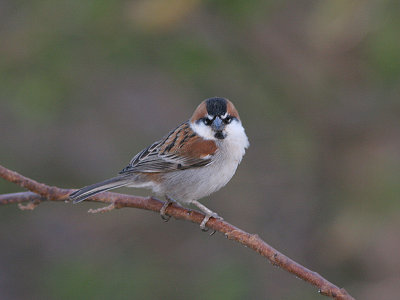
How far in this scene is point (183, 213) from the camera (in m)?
3.61

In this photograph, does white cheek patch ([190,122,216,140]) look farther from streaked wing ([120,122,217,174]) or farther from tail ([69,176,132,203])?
tail ([69,176,132,203])

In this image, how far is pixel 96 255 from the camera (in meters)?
7.05

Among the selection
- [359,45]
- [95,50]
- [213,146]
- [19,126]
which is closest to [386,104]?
[359,45]

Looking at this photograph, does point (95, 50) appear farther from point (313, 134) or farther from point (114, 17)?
point (313, 134)

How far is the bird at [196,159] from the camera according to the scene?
4324 millimetres

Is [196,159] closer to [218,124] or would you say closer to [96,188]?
[218,124]

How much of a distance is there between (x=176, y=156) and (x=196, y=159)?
168 mm

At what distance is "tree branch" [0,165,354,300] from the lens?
2424 mm

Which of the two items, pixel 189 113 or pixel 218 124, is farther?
pixel 189 113

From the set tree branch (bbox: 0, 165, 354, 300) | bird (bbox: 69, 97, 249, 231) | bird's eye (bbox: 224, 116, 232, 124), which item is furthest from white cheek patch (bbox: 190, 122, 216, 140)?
tree branch (bbox: 0, 165, 354, 300)

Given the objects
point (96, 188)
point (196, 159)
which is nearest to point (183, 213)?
point (96, 188)

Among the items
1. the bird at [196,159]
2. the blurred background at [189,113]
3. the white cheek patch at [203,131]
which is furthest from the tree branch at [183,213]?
the blurred background at [189,113]

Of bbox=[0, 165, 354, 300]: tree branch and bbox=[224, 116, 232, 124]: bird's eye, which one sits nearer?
bbox=[0, 165, 354, 300]: tree branch

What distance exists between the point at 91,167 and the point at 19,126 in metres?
0.95
